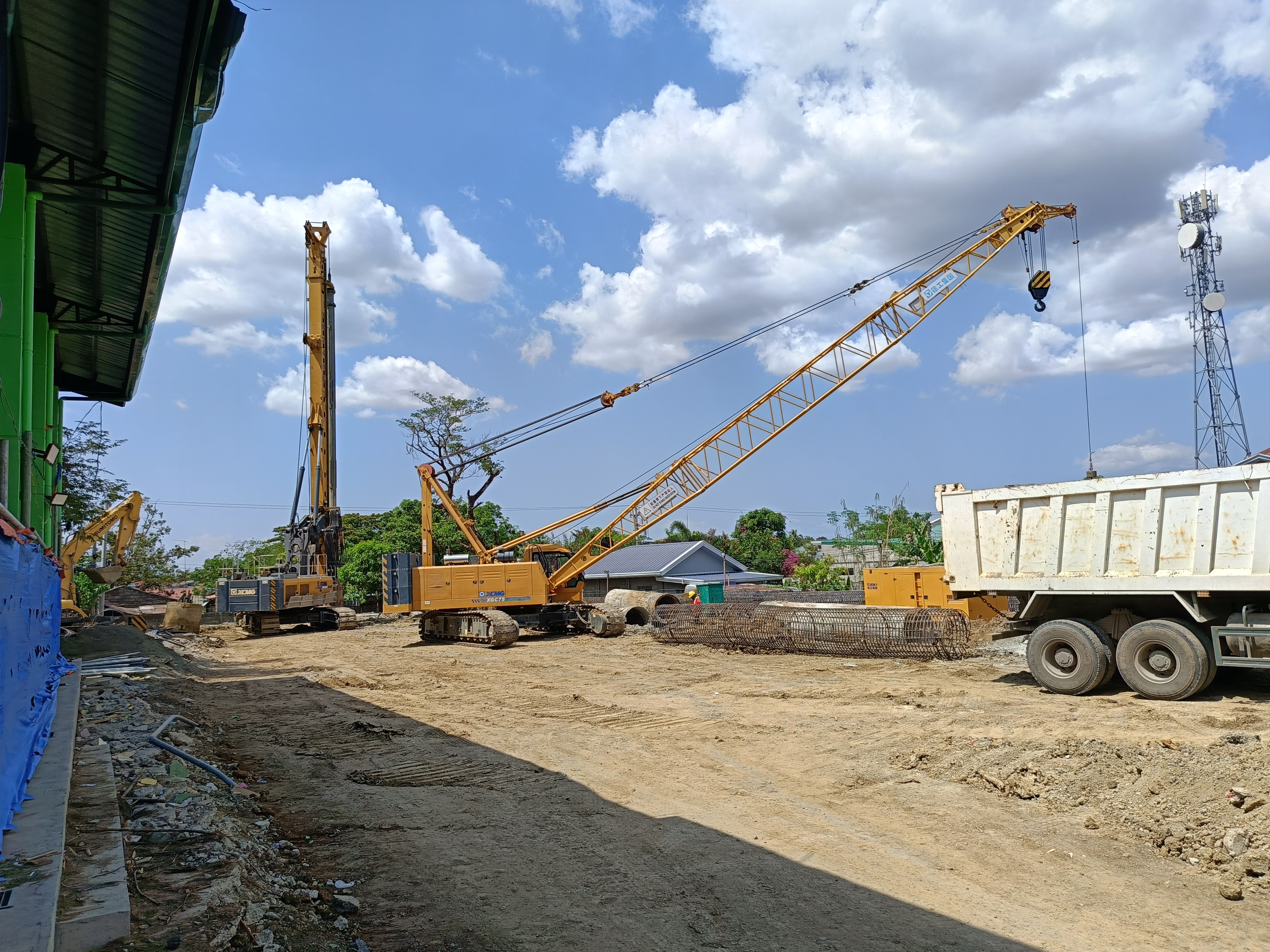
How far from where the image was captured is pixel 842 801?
279 inches

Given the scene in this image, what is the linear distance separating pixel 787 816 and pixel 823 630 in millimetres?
11075

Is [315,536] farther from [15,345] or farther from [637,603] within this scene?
[15,345]

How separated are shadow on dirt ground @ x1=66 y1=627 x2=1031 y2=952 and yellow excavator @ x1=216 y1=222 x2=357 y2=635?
19915 millimetres

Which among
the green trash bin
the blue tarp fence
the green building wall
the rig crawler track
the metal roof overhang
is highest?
the metal roof overhang

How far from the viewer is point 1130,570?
35.1 ft

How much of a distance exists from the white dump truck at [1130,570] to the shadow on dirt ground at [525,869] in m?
7.03

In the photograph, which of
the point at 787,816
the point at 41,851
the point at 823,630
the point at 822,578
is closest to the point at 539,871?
the point at 787,816

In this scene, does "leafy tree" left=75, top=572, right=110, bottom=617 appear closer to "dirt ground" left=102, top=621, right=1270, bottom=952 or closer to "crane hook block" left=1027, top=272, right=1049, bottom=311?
"dirt ground" left=102, top=621, right=1270, bottom=952

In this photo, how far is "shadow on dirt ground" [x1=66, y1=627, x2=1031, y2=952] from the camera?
4.54 m

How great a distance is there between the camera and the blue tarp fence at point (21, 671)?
438cm

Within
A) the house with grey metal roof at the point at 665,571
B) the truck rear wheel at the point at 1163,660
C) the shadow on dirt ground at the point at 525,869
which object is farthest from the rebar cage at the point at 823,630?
the house with grey metal roof at the point at 665,571

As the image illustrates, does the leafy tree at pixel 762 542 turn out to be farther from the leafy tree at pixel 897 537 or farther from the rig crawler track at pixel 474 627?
the rig crawler track at pixel 474 627

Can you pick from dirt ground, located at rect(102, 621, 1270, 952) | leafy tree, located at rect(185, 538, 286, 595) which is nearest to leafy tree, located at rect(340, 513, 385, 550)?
leafy tree, located at rect(185, 538, 286, 595)

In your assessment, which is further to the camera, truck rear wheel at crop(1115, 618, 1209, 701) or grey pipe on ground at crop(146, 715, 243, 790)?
truck rear wheel at crop(1115, 618, 1209, 701)
